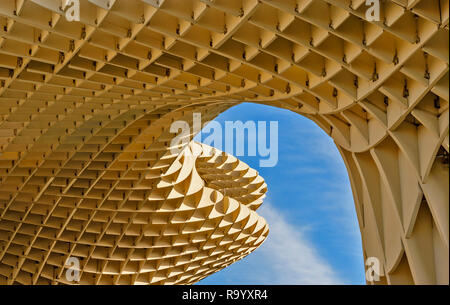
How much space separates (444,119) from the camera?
56.7ft

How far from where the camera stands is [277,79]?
24625mm

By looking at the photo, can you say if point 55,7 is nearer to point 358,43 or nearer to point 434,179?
point 358,43

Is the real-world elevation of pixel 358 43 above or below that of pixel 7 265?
below

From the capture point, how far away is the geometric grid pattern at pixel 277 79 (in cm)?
1744

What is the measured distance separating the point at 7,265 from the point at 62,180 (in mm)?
15668

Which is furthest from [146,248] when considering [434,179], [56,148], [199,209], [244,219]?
[434,179]

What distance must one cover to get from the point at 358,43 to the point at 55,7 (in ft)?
33.0

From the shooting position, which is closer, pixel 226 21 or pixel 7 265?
pixel 226 21

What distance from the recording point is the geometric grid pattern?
17438 mm

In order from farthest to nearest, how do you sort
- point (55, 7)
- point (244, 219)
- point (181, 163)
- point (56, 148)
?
point (244, 219), point (181, 163), point (56, 148), point (55, 7)
